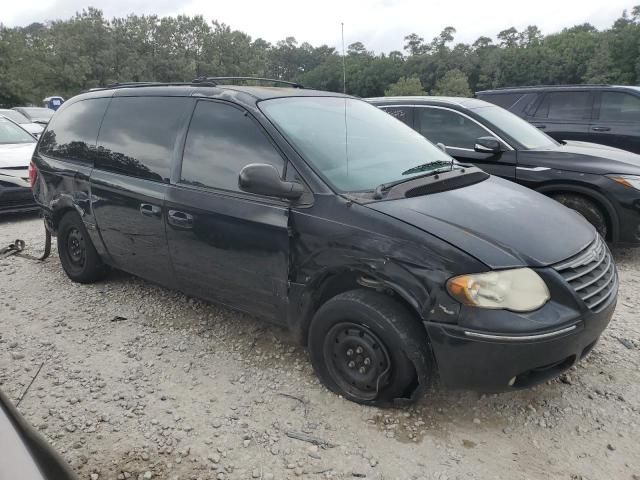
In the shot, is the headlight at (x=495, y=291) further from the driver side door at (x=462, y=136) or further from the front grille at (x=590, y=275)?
the driver side door at (x=462, y=136)

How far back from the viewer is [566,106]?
7.84 meters

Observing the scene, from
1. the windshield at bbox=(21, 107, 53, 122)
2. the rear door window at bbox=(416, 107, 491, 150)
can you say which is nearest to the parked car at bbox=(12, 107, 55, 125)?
the windshield at bbox=(21, 107, 53, 122)

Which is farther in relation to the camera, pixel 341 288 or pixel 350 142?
pixel 350 142

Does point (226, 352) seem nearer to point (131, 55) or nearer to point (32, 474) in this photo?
point (32, 474)

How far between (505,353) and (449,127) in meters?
4.10

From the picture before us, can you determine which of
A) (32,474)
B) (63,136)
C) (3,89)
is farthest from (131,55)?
(32,474)

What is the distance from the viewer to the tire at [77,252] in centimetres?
437

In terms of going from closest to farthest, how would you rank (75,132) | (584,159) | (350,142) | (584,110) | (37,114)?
(350,142)
(75,132)
(584,159)
(584,110)
(37,114)

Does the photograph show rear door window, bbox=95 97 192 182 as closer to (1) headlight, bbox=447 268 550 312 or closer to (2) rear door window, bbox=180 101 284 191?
(2) rear door window, bbox=180 101 284 191

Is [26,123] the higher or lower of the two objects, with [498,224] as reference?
lower

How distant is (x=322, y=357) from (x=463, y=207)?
117 cm

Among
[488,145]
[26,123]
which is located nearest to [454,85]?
[26,123]

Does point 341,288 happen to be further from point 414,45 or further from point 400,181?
point 414,45

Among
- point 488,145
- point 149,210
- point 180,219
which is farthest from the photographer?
point 488,145
